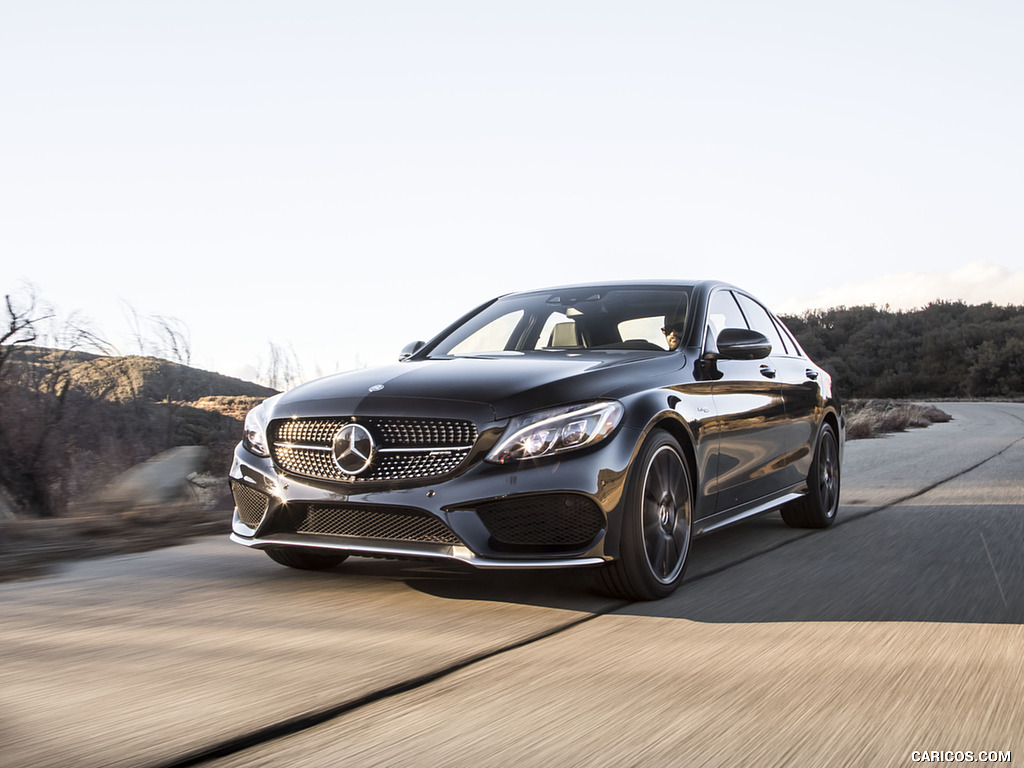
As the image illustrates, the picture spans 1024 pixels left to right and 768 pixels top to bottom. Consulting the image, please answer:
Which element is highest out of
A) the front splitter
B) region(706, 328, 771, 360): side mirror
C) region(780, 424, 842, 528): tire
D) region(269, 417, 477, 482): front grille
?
region(706, 328, 771, 360): side mirror

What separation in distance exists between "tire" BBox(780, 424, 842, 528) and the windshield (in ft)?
5.81

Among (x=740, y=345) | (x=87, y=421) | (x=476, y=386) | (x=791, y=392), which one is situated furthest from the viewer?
(x=87, y=421)

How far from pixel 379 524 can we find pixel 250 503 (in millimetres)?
791

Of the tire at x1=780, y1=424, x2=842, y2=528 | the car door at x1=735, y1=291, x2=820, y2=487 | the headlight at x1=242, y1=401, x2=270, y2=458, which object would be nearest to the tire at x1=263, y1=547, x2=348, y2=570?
the headlight at x1=242, y1=401, x2=270, y2=458

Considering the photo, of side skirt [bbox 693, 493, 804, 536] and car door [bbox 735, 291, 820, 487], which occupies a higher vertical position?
car door [bbox 735, 291, 820, 487]

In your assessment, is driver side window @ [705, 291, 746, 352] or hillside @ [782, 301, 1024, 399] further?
hillside @ [782, 301, 1024, 399]

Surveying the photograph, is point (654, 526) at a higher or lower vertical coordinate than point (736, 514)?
higher

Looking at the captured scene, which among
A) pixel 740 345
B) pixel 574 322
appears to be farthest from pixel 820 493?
pixel 574 322

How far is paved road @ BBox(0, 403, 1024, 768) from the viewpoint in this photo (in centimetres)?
280

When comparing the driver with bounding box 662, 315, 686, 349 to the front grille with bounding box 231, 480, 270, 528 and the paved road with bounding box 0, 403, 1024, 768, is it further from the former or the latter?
the front grille with bounding box 231, 480, 270, 528

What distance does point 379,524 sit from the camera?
4.49 meters

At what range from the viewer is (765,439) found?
6.21m

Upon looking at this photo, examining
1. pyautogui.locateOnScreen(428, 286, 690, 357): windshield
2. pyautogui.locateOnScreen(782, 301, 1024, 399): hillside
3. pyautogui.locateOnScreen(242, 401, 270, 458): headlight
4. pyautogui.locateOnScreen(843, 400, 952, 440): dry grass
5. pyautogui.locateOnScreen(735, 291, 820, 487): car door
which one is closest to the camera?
pyautogui.locateOnScreen(242, 401, 270, 458): headlight

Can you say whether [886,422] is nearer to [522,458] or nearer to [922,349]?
[522,458]
